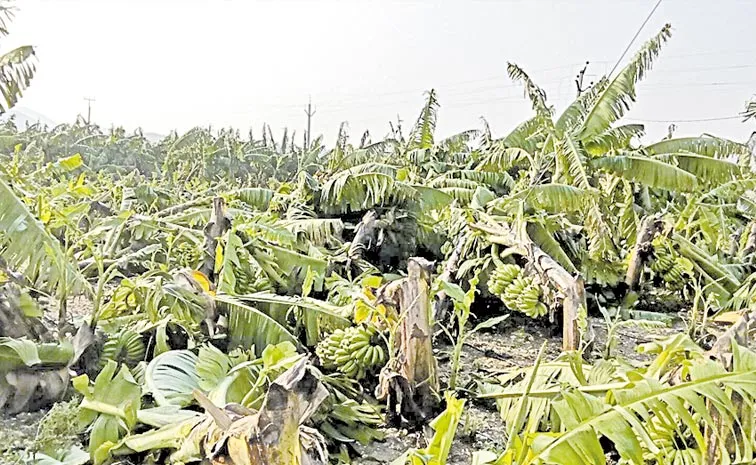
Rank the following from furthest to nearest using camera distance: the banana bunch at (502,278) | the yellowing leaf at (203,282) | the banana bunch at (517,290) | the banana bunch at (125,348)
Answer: the banana bunch at (502,278), the banana bunch at (517,290), the yellowing leaf at (203,282), the banana bunch at (125,348)

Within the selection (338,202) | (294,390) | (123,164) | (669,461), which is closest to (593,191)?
(338,202)

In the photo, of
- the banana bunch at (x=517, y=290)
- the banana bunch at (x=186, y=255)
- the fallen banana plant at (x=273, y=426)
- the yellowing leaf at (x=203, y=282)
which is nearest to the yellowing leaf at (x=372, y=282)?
the yellowing leaf at (x=203, y=282)

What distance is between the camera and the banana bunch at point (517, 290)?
9.05 feet

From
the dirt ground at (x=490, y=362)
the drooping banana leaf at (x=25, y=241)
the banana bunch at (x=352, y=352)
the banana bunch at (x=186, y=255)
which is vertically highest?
the drooping banana leaf at (x=25, y=241)

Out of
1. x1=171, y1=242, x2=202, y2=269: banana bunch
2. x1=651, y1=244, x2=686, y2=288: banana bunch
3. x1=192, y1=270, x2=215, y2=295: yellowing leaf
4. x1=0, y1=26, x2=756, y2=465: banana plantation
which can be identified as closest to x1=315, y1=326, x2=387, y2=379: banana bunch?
x1=0, y1=26, x2=756, y2=465: banana plantation

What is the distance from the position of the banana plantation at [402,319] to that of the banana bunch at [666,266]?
2 centimetres

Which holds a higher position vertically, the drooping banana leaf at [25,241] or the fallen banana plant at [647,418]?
the drooping banana leaf at [25,241]

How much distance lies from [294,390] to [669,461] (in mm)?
955

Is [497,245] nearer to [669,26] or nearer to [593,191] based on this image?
[593,191]

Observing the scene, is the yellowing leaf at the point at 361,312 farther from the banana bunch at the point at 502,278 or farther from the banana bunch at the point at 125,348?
the banana bunch at the point at 502,278

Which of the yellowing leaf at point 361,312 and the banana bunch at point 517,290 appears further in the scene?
the banana bunch at point 517,290

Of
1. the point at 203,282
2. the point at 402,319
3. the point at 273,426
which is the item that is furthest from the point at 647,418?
the point at 203,282

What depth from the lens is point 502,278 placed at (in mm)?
2949

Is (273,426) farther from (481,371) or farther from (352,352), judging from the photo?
(481,371)
